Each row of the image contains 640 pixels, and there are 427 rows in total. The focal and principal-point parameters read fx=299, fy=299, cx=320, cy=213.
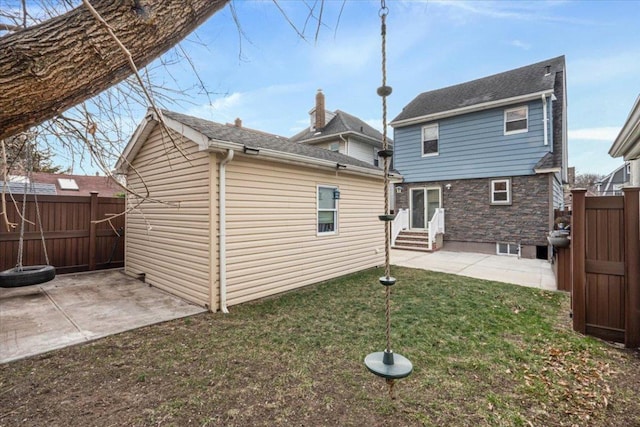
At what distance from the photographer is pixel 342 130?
15016mm

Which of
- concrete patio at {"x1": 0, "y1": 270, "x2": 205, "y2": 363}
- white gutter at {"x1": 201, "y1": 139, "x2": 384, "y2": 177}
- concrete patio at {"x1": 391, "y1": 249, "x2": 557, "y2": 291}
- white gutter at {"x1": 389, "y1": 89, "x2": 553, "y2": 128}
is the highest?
white gutter at {"x1": 389, "y1": 89, "x2": 553, "y2": 128}

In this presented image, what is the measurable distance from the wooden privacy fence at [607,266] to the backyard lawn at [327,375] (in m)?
0.29

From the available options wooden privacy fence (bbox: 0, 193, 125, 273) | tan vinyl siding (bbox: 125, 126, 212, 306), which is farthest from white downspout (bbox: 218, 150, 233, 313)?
wooden privacy fence (bbox: 0, 193, 125, 273)

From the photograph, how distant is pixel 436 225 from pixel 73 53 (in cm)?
Answer: 1176

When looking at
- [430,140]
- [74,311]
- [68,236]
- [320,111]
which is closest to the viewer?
[74,311]

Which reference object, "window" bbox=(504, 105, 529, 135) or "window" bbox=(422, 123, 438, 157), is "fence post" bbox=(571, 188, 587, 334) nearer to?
"window" bbox=(504, 105, 529, 135)

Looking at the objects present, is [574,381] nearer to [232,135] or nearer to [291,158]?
[291,158]

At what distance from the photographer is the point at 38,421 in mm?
2281

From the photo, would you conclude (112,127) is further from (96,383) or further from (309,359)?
(309,359)

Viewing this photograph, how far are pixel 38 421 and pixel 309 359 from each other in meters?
2.25

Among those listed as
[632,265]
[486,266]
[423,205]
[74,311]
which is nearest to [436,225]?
[423,205]

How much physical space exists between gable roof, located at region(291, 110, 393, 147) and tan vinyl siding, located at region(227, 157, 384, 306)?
7821mm

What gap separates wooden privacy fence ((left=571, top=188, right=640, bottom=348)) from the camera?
357 cm

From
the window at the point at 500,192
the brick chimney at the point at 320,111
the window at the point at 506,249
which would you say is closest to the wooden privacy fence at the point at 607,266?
the window at the point at 506,249
